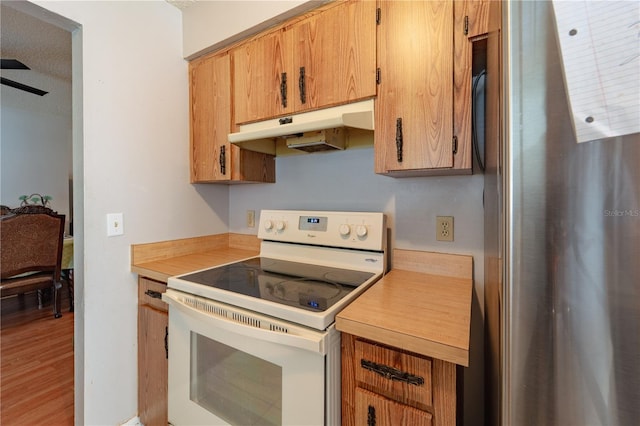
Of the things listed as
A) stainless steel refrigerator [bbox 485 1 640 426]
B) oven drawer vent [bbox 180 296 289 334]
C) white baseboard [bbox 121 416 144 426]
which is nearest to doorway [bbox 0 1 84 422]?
white baseboard [bbox 121 416 144 426]

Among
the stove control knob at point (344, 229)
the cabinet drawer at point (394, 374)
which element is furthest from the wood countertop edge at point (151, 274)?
the cabinet drawer at point (394, 374)

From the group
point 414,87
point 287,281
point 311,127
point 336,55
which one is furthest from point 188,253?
point 414,87

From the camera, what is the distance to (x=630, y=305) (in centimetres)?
35

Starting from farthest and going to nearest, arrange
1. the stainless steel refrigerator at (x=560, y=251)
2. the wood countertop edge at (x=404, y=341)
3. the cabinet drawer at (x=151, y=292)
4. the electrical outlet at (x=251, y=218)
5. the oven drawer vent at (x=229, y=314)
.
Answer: the electrical outlet at (x=251, y=218), the cabinet drawer at (x=151, y=292), the oven drawer vent at (x=229, y=314), the wood countertop edge at (x=404, y=341), the stainless steel refrigerator at (x=560, y=251)

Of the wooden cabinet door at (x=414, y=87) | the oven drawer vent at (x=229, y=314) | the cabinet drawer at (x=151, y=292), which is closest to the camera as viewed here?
the oven drawer vent at (x=229, y=314)

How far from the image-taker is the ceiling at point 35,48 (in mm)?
1912

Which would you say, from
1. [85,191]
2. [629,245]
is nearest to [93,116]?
[85,191]

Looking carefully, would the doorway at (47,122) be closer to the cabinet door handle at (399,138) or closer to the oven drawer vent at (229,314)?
the oven drawer vent at (229,314)

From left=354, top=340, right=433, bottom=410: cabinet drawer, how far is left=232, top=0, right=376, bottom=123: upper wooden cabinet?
937mm

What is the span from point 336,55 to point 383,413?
1298 mm

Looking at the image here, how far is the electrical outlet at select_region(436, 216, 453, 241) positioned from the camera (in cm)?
125

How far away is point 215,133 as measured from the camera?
1609 millimetres

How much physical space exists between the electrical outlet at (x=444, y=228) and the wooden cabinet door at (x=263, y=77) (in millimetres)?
864

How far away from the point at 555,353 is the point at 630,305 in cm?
11
